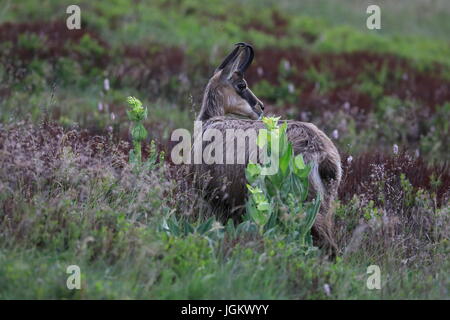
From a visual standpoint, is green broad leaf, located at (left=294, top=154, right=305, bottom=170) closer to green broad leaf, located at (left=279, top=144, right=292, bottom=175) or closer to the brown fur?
green broad leaf, located at (left=279, top=144, right=292, bottom=175)

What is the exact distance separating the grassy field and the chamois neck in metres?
0.21

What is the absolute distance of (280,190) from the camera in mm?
5977

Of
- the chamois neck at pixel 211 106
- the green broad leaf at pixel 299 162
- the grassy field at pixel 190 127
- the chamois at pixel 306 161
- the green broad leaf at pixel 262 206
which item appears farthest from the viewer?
the chamois neck at pixel 211 106

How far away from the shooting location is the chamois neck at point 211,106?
7.92m

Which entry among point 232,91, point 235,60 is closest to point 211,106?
point 232,91

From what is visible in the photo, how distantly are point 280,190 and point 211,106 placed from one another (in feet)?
7.38

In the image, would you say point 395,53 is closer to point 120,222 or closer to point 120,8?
point 120,8

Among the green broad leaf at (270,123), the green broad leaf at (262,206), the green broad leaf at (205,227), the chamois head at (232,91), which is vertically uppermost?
the chamois head at (232,91)

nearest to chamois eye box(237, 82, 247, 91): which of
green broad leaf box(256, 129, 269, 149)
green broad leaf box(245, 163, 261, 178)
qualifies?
green broad leaf box(256, 129, 269, 149)

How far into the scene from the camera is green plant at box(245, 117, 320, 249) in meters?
5.79

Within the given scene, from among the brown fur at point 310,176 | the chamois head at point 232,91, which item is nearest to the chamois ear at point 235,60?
the chamois head at point 232,91

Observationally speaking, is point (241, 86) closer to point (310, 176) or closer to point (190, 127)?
point (310, 176)

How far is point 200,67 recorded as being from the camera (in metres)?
14.5

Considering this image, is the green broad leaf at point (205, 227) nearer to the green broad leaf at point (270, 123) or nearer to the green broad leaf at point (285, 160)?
the green broad leaf at point (285, 160)
